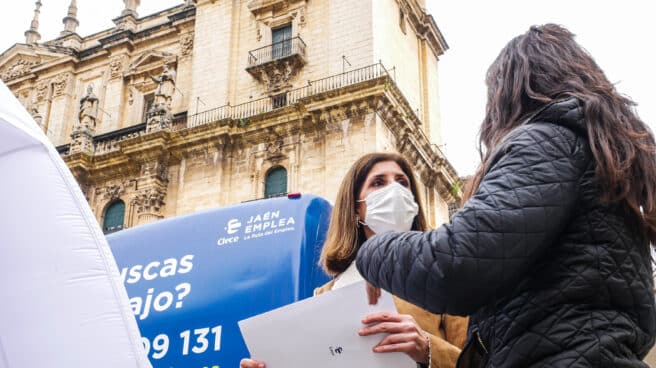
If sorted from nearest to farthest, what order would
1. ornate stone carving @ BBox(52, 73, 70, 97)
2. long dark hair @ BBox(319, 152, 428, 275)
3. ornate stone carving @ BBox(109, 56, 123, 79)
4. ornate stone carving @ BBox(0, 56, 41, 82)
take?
long dark hair @ BBox(319, 152, 428, 275)
ornate stone carving @ BBox(109, 56, 123, 79)
ornate stone carving @ BBox(52, 73, 70, 97)
ornate stone carving @ BBox(0, 56, 41, 82)

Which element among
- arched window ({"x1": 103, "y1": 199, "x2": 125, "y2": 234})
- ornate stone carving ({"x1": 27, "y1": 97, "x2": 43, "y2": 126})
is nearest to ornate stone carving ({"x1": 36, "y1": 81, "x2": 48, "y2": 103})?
ornate stone carving ({"x1": 27, "y1": 97, "x2": 43, "y2": 126})

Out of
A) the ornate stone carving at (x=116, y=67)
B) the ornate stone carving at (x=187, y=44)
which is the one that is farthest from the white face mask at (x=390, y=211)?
the ornate stone carving at (x=116, y=67)

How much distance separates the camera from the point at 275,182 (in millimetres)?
19016

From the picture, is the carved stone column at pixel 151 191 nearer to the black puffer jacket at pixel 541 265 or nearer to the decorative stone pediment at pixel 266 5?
the decorative stone pediment at pixel 266 5

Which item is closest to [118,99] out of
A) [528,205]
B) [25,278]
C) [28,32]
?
[28,32]

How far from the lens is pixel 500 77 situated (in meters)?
1.87

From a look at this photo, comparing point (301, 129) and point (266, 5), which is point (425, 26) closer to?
point (266, 5)

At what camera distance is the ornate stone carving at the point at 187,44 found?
23.9 meters

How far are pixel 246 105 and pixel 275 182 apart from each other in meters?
3.19

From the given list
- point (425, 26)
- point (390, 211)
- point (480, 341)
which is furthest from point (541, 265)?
point (425, 26)

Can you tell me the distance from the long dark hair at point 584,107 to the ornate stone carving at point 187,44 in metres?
23.2

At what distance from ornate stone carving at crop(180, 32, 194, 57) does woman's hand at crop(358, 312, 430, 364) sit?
23.1 meters

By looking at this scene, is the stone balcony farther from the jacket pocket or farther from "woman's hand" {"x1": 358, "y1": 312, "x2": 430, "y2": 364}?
the jacket pocket

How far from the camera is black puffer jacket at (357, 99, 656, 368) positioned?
1406 mm
